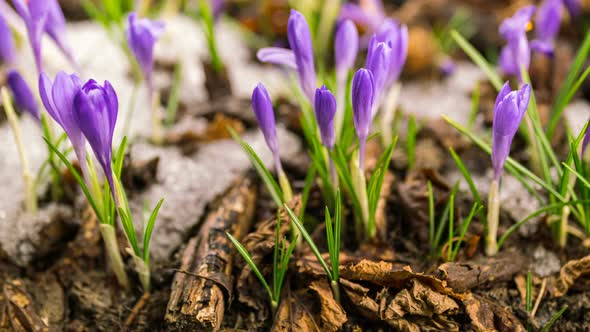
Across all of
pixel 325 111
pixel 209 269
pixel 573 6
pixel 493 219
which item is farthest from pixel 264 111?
pixel 573 6

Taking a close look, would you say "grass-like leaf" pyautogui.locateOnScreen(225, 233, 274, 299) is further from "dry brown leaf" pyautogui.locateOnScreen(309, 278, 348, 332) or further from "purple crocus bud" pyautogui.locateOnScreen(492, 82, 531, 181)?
"purple crocus bud" pyautogui.locateOnScreen(492, 82, 531, 181)

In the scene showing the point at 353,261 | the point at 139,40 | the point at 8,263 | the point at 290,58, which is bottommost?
the point at 353,261

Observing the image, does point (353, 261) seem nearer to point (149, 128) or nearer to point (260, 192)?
point (260, 192)

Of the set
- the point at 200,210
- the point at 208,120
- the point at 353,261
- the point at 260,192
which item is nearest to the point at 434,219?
the point at 353,261

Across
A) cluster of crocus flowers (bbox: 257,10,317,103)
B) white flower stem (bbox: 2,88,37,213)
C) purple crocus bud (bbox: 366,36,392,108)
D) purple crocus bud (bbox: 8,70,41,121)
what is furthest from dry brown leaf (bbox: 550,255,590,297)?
purple crocus bud (bbox: 8,70,41,121)

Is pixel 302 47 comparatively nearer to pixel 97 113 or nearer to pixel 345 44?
pixel 345 44
